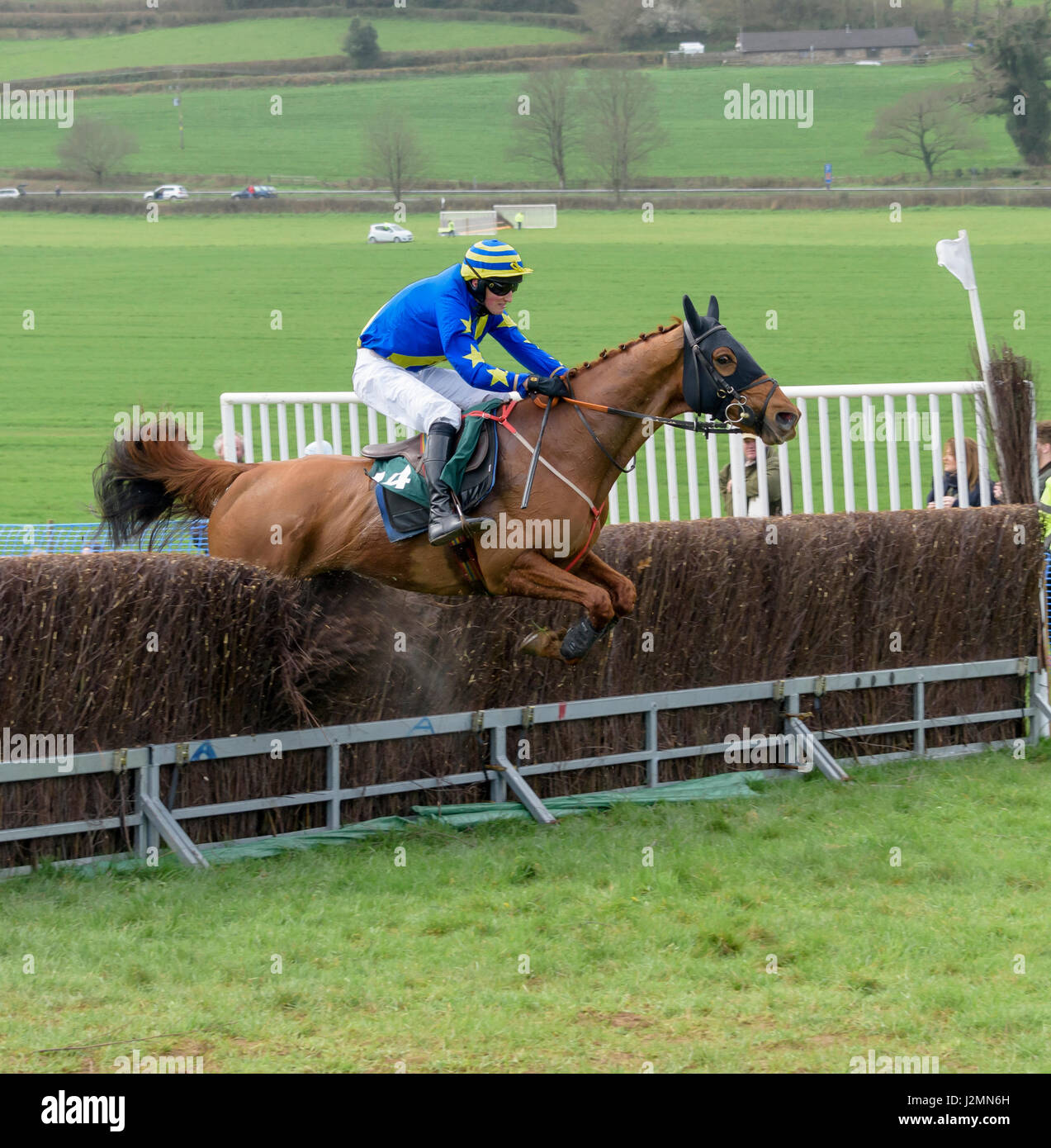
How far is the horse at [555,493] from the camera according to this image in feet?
17.8

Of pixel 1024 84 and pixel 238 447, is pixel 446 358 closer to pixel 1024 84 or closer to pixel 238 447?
pixel 238 447

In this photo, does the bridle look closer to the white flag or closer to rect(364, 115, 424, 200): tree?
the white flag

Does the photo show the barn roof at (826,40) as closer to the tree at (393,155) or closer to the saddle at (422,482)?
the tree at (393,155)

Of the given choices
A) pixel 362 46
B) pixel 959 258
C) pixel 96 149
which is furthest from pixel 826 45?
pixel 959 258

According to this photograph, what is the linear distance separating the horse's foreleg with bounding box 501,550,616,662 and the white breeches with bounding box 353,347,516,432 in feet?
2.18

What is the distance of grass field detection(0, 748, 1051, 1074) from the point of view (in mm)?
3695

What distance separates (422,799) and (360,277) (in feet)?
103

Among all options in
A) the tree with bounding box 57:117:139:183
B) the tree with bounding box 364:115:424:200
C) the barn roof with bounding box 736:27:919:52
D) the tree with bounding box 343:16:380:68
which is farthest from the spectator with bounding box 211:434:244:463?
the barn roof with bounding box 736:27:919:52

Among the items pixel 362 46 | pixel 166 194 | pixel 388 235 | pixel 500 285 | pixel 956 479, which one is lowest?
pixel 956 479

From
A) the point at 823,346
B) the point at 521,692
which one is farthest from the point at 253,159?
the point at 521,692

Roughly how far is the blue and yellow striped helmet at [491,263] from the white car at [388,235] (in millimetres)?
35145

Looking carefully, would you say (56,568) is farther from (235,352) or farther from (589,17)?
(589,17)

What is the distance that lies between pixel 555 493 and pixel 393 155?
44.3 meters

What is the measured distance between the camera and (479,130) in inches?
2053
